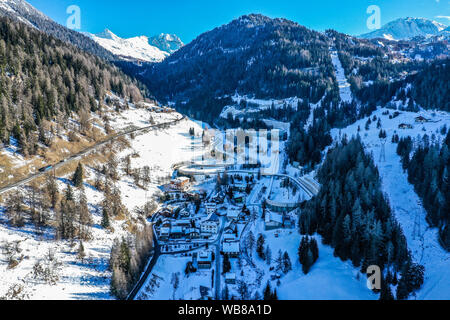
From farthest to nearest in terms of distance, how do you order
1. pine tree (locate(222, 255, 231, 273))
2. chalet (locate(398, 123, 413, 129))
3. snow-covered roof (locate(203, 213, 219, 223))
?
chalet (locate(398, 123, 413, 129)) → snow-covered roof (locate(203, 213, 219, 223)) → pine tree (locate(222, 255, 231, 273))

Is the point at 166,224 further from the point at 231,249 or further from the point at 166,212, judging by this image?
the point at 231,249

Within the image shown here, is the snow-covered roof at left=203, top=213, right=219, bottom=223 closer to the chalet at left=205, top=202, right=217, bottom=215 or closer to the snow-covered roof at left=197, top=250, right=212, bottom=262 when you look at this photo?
the chalet at left=205, top=202, right=217, bottom=215

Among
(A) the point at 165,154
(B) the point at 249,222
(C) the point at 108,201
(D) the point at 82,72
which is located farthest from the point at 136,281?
(D) the point at 82,72

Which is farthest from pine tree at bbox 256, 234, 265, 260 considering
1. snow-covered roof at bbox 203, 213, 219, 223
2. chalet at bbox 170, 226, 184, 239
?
chalet at bbox 170, 226, 184, 239

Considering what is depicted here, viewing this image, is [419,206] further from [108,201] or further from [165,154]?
[165,154]

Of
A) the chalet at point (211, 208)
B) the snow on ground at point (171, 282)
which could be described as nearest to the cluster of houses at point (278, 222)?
the chalet at point (211, 208)

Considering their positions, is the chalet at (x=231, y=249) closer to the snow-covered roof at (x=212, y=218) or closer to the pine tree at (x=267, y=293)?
the snow-covered roof at (x=212, y=218)

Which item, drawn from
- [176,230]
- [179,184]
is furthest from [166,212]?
[179,184]
